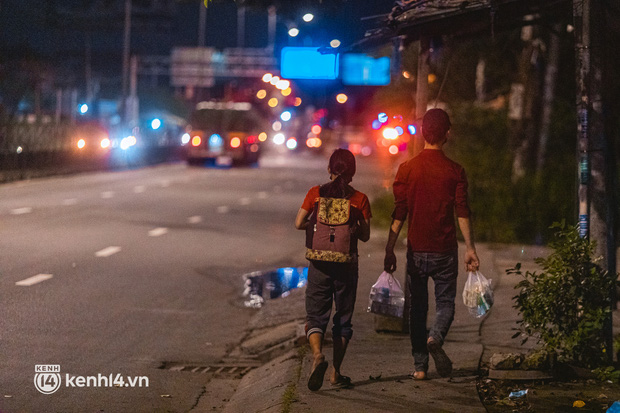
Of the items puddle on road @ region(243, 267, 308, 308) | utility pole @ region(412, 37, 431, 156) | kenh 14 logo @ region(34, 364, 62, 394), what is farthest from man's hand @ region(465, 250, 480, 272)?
puddle on road @ region(243, 267, 308, 308)

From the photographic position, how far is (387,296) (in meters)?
7.52

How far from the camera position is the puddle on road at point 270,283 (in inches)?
485

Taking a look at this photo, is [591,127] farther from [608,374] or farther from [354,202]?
[354,202]

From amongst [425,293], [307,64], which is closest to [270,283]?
[307,64]

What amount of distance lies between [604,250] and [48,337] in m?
4.95

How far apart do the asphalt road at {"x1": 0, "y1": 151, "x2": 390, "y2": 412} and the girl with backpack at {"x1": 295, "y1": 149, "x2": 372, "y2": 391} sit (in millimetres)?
1131

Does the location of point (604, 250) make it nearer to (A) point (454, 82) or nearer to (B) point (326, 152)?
(A) point (454, 82)

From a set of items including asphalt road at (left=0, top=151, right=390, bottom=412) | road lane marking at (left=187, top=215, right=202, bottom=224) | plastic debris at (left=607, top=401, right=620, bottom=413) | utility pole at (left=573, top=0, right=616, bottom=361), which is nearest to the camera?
plastic debris at (left=607, top=401, right=620, bottom=413)

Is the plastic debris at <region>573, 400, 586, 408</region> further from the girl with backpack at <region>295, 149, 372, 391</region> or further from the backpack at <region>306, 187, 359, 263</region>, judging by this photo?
the backpack at <region>306, 187, 359, 263</region>

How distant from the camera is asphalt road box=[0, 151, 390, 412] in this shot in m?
7.84

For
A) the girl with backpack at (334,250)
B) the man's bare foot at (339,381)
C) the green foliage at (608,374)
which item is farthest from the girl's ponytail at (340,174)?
the green foliage at (608,374)

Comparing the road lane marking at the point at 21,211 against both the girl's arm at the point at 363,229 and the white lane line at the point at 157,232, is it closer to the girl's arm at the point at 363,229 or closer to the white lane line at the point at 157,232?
the white lane line at the point at 157,232

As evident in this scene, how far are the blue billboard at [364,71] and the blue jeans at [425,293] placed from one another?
7746 millimetres

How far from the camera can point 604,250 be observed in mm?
7715
